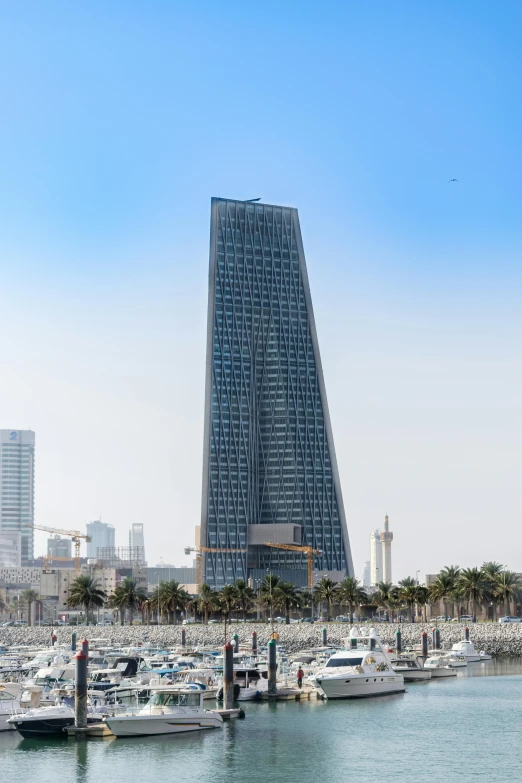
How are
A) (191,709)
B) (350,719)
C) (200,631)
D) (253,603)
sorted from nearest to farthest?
(191,709) < (350,719) < (200,631) < (253,603)

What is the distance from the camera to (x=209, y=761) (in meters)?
73.6

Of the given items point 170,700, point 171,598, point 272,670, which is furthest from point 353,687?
point 171,598

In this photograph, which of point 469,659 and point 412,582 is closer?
point 469,659

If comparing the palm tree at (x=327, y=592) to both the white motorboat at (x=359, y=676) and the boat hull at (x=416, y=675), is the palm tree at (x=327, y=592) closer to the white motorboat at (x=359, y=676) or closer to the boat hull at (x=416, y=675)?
the boat hull at (x=416, y=675)

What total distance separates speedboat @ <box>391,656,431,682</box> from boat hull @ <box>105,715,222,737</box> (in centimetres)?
3641

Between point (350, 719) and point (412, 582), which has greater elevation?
point (412, 582)

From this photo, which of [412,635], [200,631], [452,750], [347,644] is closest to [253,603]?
[200,631]

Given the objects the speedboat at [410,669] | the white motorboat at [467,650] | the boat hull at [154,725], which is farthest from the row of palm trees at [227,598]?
the boat hull at [154,725]

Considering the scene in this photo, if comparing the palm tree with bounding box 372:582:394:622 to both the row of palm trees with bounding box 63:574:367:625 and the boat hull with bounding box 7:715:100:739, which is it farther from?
the boat hull with bounding box 7:715:100:739

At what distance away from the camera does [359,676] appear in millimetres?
100875

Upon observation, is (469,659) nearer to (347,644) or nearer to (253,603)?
(347,644)

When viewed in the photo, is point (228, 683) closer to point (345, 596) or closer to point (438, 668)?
point (438, 668)

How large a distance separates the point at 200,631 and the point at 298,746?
90.9 metres

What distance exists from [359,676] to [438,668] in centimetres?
2488
